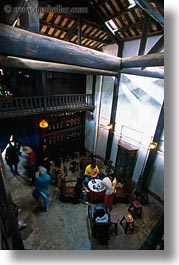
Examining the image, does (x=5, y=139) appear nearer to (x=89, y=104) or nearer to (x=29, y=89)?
(x=29, y=89)

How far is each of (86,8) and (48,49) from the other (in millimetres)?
4874

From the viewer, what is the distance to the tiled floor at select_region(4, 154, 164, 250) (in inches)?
164

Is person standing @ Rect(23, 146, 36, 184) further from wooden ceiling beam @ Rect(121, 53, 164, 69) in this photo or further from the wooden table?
wooden ceiling beam @ Rect(121, 53, 164, 69)

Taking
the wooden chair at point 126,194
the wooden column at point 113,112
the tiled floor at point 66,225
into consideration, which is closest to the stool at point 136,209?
the tiled floor at point 66,225

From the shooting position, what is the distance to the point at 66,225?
4.77 meters

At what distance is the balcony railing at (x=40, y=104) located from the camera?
5.77 meters

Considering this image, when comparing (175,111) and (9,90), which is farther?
(9,90)

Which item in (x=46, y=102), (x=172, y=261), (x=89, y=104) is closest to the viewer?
(x=172, y=261)

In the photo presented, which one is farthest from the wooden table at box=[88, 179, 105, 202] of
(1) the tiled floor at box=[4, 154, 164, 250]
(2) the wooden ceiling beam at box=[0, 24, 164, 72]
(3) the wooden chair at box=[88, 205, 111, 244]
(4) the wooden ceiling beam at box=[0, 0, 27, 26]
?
(4) the wooden ceiling beam at box=[0, 0, 27, 26]

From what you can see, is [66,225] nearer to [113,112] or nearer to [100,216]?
[100,216]

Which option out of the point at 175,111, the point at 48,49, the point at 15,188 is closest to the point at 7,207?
the point at 48,49

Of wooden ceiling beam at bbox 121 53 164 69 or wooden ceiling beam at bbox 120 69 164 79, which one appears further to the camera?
wooden ceiling beam at bbox 120 69 164 79

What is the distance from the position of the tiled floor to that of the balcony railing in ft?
11.0

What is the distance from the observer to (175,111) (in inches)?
53.9
